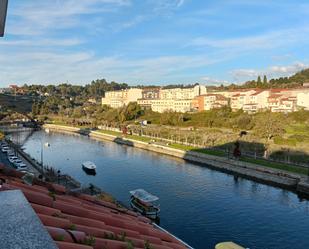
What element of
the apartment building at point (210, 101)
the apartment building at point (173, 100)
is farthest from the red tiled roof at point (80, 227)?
the apartment building at point (173, 100)

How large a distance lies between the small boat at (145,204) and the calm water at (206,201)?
1.80ft

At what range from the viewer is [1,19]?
1847 mm

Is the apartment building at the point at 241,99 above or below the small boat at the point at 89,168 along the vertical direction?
above

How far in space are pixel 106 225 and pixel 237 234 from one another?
13231 millimetres

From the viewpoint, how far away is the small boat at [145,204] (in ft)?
56.5

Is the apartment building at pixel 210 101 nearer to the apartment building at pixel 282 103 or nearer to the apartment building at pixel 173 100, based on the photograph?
the apartment building at pixel 173 100

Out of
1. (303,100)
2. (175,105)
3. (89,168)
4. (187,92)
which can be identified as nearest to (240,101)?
(303,100)

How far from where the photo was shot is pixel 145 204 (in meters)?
17.7

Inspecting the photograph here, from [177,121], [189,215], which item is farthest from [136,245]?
[177,121]

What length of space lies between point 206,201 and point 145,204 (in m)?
3.75

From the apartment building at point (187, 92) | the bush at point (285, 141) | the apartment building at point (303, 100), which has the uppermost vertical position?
the apartment building at point (187, 92)

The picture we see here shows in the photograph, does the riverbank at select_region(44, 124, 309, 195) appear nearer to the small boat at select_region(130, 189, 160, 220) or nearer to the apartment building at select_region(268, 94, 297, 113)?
the small boat at select_region(130, 189, 160, 220)

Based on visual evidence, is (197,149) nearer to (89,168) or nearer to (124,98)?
(89,168)

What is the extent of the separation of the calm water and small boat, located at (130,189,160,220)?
548 mm
